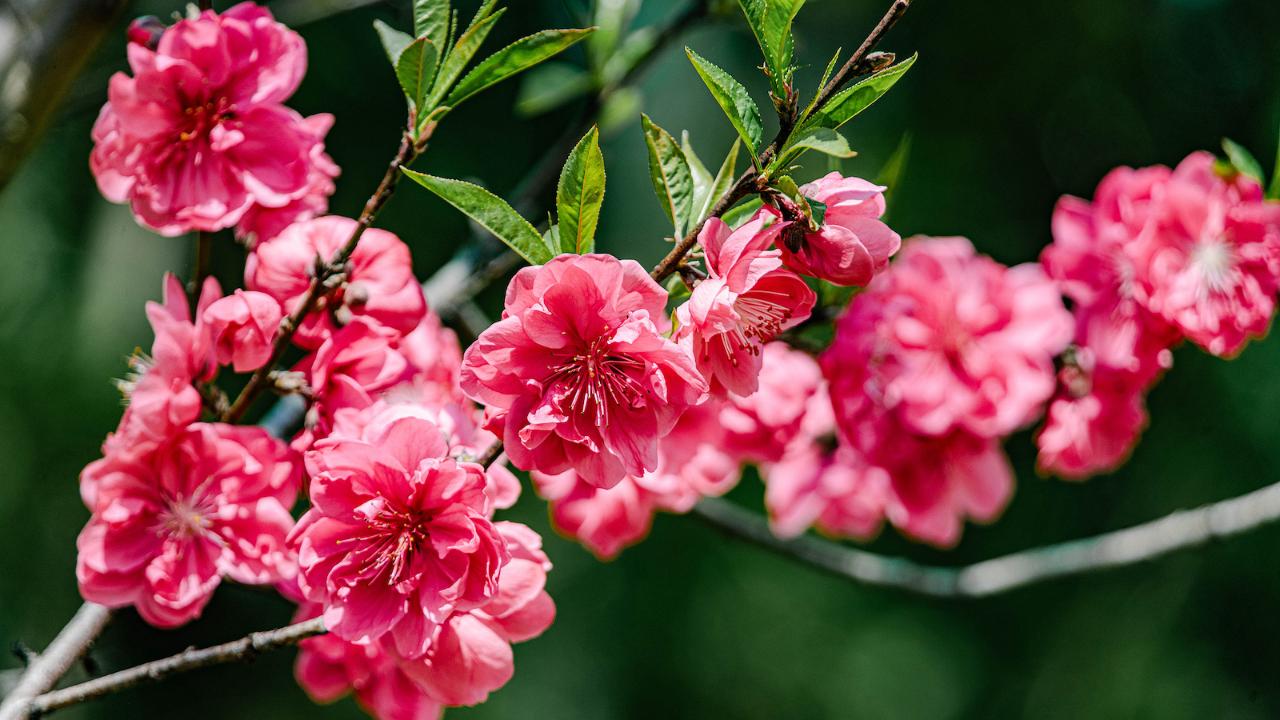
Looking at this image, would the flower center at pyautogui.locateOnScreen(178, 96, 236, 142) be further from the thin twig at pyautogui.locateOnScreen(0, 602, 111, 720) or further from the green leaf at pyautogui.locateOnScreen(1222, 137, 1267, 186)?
the green leaf at pyautogui.locateOnScreen(1222, 137, 1267, 186)

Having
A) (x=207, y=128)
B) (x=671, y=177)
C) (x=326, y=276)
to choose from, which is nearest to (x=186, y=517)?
(x=326, y=276)

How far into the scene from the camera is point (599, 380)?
60 cm

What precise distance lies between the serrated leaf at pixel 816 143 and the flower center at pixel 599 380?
0.15m

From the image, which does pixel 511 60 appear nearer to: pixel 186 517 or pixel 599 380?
pixel 599 380

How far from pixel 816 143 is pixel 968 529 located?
3638 mm

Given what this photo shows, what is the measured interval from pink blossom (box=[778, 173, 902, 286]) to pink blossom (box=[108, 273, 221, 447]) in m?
0.43

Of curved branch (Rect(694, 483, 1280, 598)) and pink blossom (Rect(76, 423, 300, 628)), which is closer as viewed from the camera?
pink blossom (Rect(76, 423, 300, 628))

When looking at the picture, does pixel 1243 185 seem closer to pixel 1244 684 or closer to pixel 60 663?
pixel 60 663

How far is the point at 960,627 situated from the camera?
166 inches

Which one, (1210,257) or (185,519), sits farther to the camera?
(1210,257)

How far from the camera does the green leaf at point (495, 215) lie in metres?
0.61

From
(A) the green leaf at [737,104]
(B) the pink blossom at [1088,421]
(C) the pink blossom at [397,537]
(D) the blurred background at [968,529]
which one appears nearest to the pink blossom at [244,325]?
(C) the pink blossom at [397,537]

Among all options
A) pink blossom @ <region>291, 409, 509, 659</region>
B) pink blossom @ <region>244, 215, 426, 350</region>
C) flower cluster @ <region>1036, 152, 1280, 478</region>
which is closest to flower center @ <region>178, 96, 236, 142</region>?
pink blossom @ <region>244, 215, 426, 350</region>

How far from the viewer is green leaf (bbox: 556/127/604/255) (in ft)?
2.00
